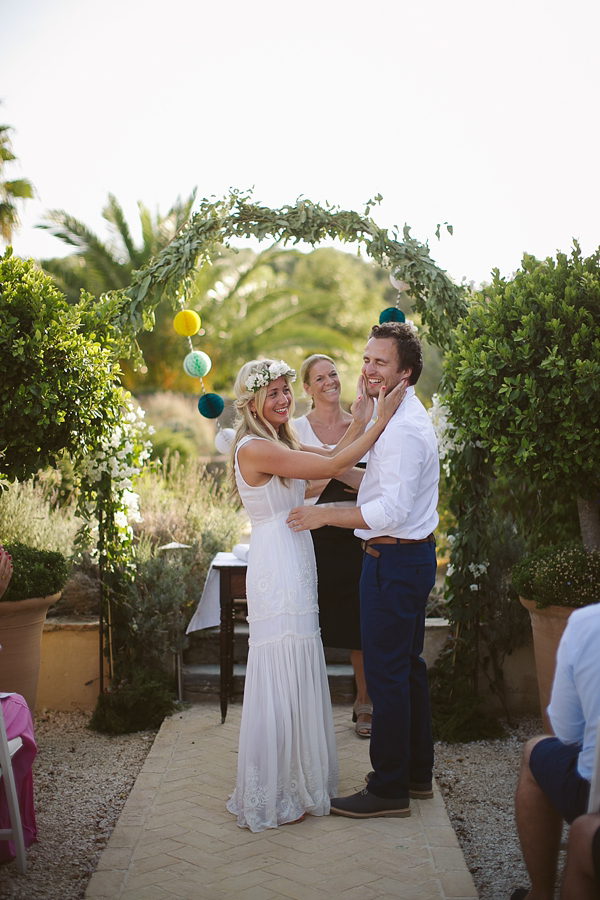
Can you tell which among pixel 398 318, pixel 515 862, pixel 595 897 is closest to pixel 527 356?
pixel 398 318

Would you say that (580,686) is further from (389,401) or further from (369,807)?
(369,807)

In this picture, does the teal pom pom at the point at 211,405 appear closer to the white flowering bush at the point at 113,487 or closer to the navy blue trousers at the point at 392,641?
the white flowering bush at the point at 113,487

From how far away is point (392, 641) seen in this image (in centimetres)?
335

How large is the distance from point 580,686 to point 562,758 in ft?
1.09

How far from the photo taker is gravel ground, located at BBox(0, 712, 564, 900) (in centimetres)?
305

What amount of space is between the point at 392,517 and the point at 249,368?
98 cm

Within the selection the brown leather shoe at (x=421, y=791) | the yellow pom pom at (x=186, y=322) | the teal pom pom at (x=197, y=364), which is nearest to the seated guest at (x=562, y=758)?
the brown leather shoe at (x=421, y=791)

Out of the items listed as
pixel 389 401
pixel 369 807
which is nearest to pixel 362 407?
pixel 389 401

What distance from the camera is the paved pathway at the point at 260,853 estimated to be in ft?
9.43

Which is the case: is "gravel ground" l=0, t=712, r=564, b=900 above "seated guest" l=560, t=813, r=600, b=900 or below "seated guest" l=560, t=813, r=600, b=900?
below

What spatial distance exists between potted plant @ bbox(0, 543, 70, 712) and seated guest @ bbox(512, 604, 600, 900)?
2927 millimetres

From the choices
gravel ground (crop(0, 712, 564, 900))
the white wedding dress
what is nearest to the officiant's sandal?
gravel ground (crop(0, 712, 564, 900))

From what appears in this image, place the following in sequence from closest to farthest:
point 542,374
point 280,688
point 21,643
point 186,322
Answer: point 280,688 → point 542,374 → point 21,643 → point 186,322

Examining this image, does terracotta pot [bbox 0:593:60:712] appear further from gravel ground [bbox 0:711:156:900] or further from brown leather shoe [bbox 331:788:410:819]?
brown leather shoe [bbox 331:788:410:819]
